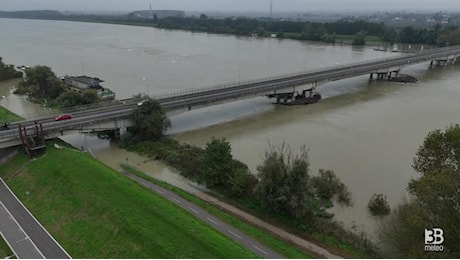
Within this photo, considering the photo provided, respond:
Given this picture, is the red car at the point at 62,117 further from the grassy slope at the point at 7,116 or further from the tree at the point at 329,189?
the tree at the point at 329,189

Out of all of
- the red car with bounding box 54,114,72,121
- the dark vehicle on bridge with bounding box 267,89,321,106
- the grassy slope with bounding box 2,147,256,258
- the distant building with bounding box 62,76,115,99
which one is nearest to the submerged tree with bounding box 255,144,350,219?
the grassy slope with bounding box 2,147,256,258

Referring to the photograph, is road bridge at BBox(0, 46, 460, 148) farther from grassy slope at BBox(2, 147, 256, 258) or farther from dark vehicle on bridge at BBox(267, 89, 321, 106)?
grassy slope at BBox(2, 147, 256, 258)

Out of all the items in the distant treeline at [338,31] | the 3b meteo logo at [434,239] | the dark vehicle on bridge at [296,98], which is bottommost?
the dark vehicle on bridge at [296,98]

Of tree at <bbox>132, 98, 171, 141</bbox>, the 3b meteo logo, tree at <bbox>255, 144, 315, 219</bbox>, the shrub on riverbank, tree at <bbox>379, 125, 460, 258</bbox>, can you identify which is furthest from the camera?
the shrub on riverbank

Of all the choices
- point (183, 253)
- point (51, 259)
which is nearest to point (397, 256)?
point (183, 253)

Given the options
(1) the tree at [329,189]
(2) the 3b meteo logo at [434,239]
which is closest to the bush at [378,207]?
(1) the tree at [329,189]

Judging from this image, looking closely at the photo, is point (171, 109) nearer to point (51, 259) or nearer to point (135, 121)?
point (135, 121)
